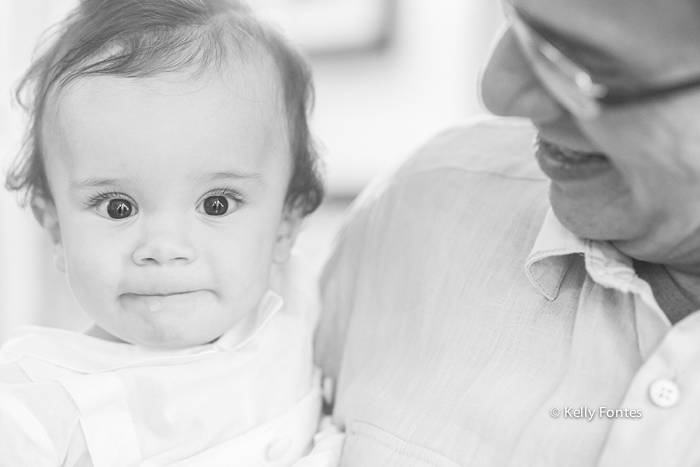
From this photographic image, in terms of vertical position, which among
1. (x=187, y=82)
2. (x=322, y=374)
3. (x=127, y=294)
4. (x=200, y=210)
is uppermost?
(x=187, y=82)

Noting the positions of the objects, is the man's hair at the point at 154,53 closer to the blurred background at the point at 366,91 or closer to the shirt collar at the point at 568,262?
the shirt collar at the point at 568,262

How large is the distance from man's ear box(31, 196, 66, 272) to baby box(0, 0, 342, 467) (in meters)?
0.02

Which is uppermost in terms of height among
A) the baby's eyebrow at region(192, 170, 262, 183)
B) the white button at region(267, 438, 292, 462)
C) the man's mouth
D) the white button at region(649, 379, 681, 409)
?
the man's mouth

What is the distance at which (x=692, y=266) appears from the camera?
98 centimetres

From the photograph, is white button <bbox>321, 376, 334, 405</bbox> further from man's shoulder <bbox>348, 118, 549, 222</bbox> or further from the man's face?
the man's face

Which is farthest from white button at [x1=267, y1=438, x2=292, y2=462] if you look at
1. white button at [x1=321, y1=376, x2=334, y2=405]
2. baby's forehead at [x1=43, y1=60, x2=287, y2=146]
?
baby's forehead at [x1=43, y1=60, x2=287, y2=146]

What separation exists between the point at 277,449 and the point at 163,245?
37 centimetres

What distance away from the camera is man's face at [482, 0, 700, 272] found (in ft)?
2.62

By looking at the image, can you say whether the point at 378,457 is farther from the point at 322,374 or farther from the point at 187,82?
the point at 187,82

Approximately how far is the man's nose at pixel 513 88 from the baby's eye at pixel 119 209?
547 mm

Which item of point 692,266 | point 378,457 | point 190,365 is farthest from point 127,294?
point 692,266

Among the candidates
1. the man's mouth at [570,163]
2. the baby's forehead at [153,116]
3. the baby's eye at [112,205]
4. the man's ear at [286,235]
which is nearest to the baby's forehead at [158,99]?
the baby's forehead at [153,116]

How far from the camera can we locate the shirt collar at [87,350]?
3.69ft

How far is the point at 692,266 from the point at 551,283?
0.19 m
